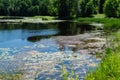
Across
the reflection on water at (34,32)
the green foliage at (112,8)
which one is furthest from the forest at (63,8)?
the reflection on water at (34,32)

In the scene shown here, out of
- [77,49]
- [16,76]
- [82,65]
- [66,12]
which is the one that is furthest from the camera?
[66,12]

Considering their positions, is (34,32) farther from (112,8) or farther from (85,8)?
(85,8)

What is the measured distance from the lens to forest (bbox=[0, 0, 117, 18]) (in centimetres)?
8642

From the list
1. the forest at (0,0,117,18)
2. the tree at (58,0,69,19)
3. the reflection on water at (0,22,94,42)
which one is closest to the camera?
the reflection on water at (0,22,94,42)

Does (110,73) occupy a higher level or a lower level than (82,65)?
higher

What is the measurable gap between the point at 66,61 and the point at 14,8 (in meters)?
116

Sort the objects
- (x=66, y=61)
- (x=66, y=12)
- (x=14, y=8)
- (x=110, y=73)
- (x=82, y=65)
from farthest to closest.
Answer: (x=14, y=8)
(x=66, y=12)
(x=66, y=61)
(x=82, y=65)
(x=110, y=73)

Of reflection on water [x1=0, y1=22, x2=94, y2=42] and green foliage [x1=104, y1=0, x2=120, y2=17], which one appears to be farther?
green foliage [x1=104, y1=0, x2=120, y2=17]

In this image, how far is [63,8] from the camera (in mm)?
99125

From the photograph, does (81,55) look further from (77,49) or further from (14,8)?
(14,8)

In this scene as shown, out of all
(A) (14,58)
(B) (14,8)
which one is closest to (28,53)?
Result: (A) (14,58)

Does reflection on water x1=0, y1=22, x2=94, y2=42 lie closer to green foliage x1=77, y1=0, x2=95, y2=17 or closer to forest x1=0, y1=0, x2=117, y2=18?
forest x1=0, y1=0, x2=117, y2=18

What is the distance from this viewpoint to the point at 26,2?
456ft

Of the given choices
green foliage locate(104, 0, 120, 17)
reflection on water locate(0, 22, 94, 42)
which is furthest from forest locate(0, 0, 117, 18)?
reflection on water locate(0, 22, 94, 42)
